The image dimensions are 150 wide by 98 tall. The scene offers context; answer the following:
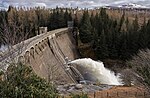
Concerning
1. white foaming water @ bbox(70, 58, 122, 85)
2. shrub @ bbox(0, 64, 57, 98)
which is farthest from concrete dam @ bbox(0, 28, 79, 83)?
shrub @ bbox(0, 64, 57, 98)

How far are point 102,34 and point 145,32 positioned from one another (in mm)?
9730

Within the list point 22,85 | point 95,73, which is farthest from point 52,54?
point 22,85

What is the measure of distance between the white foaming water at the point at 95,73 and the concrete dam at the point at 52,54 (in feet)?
11.0

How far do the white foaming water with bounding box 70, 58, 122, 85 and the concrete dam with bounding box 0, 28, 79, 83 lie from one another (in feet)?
11.0

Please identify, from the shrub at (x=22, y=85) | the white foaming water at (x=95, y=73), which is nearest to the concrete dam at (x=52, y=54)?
the white foaming water at (x=95, y=73)

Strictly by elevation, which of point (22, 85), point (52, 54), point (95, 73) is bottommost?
point (95, 73)

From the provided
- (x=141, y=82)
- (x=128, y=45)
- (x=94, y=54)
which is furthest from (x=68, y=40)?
(x=141, y=82)

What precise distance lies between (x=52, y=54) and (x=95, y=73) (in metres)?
9.66

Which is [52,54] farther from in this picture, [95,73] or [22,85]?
[22,85]

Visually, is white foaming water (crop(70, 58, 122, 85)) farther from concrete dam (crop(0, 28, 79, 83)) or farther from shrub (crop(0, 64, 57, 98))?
shrub (crop(0, 64, 57, 98))

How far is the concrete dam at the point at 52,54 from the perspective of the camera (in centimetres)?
4159

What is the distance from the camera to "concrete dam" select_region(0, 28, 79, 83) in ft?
136

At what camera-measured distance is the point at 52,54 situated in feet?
185

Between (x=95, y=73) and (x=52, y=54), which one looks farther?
(x=95, y=73)
